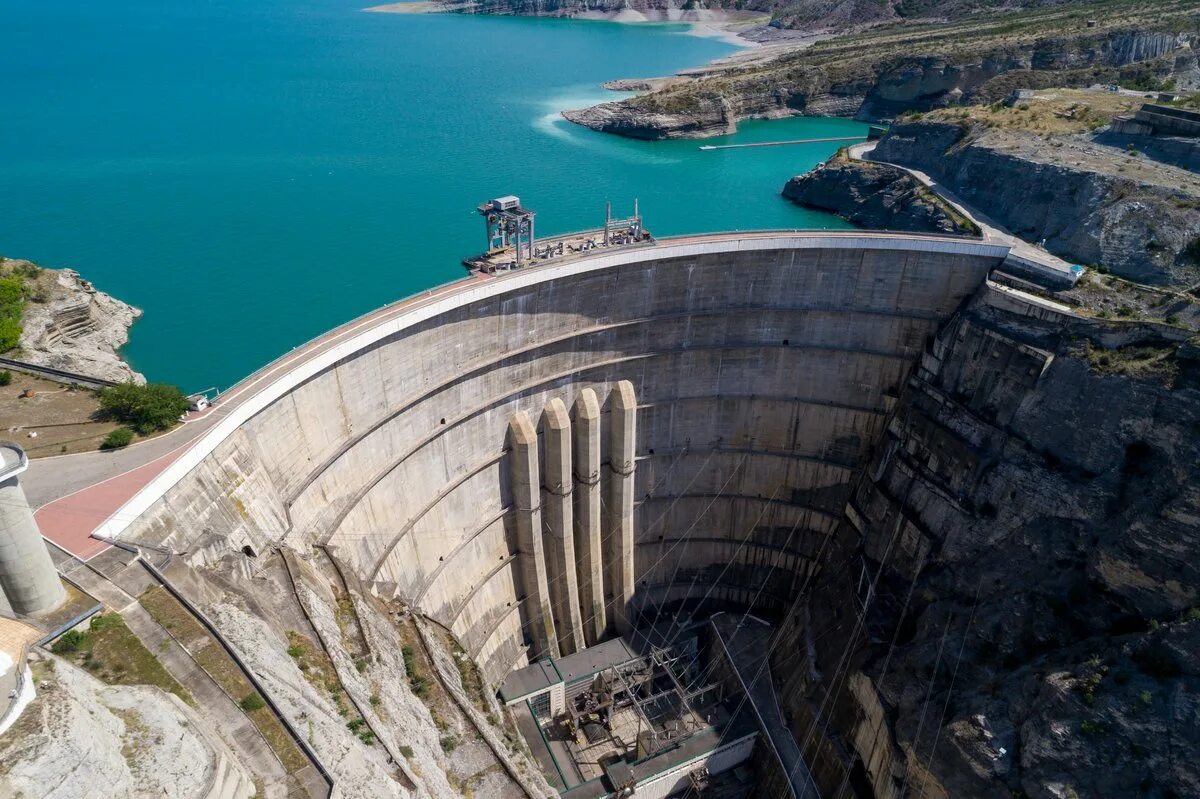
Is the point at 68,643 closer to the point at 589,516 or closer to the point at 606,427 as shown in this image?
the point at 589,516

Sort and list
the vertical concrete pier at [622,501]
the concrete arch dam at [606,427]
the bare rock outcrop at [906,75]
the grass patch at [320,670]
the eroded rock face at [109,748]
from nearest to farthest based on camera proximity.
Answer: the eroded rock face at [109,748]
the grass patch at [320,670]
the concrete arch dam at [606,427]
the vertical concrete pier at [622,501]
the bare rock outcrop at [906,75]

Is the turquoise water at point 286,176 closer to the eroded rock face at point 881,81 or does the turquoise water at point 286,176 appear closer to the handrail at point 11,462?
the eroded rock face at point 881,81

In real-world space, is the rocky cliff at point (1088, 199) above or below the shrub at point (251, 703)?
above

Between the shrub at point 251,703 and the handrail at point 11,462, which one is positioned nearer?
the handrail at point 11,462

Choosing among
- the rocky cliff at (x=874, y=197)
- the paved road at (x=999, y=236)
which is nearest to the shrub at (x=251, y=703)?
the paved road at (x=999, y=236)

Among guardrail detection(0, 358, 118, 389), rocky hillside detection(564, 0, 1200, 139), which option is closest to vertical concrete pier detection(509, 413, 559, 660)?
guardrail detection(0, 358, 118, 389)

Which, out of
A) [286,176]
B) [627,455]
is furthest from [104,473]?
[286,176]

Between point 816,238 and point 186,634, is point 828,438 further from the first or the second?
point 186,634
